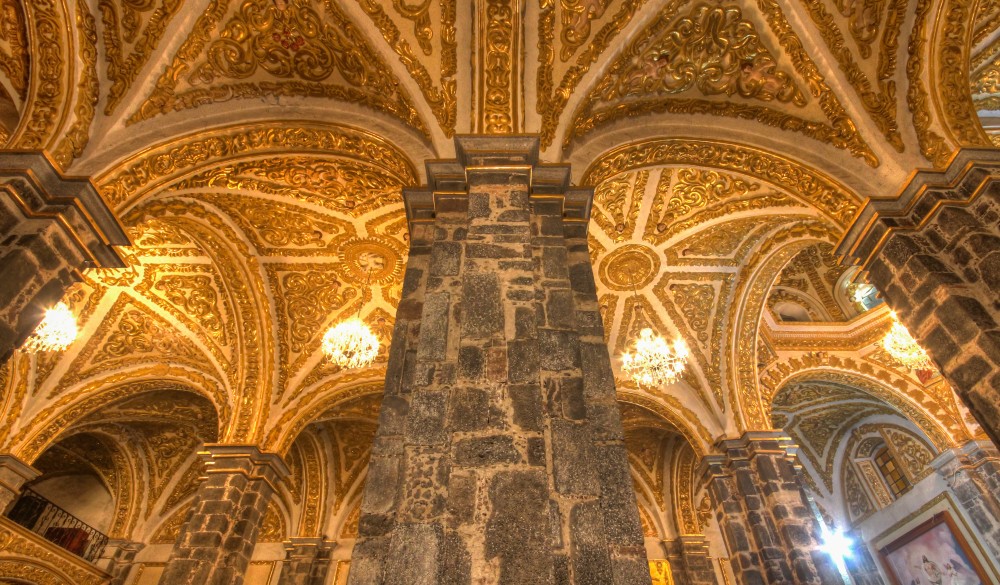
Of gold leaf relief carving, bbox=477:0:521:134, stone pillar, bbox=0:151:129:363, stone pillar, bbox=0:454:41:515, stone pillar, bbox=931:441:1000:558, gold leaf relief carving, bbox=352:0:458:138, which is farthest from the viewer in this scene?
stone pillar, bbox=931:441:1000:558

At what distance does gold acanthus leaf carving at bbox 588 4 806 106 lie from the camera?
556 cm

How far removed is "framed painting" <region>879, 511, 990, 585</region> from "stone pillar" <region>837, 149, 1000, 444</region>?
28.8 feet

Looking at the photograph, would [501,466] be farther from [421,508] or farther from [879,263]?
[879,263]

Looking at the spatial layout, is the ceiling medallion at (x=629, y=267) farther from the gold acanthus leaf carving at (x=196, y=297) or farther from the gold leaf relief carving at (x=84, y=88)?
the gold leaf relief carving at (x=84, y=88)

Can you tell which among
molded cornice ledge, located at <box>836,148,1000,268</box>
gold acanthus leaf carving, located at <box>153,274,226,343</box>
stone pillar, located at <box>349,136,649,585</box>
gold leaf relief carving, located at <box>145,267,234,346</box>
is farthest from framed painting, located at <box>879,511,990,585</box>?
gold acanthus leaf carving, located at <box>153,274,226,343</box>

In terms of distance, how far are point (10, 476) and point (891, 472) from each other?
59.8 feet

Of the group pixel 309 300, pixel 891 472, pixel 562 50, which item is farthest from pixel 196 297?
pixel 891 472

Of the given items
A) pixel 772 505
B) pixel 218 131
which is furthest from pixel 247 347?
pixel 772 505

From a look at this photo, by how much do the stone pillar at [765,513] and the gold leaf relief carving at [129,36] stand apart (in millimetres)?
9567

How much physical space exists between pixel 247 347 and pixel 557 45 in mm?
7156

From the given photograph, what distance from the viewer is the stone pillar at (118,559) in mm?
11758

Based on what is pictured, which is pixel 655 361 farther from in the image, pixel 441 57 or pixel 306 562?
pixel 306 562

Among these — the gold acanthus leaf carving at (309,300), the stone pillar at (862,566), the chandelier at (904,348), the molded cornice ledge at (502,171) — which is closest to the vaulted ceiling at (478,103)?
the molded cornice ledge at (502,171)

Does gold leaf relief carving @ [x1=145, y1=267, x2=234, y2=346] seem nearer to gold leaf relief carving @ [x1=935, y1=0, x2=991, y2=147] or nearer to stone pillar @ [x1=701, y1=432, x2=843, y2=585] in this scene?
stone pillar @ [x1=701, y1=432, x2=843, y2=585]
